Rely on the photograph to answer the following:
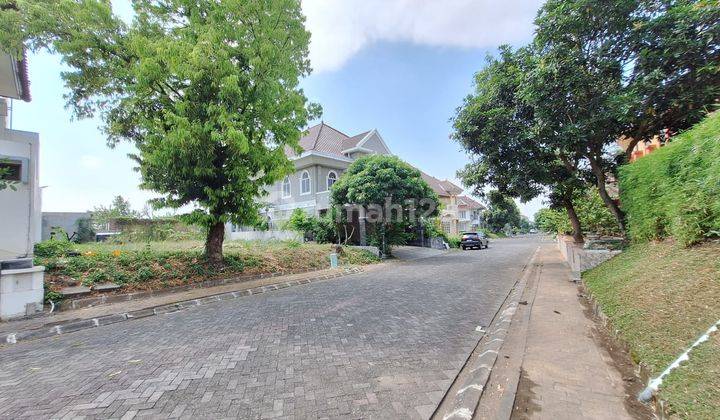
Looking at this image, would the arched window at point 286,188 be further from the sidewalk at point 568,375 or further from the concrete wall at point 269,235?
the sidewalk at point 568,375

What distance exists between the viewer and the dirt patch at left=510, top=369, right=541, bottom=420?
9.57ft

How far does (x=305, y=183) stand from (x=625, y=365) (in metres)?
20.6

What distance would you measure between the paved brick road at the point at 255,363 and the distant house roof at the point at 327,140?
631 inches

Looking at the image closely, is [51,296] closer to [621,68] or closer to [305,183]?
[621,68]

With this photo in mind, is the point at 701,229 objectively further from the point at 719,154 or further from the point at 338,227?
the point at 338,227

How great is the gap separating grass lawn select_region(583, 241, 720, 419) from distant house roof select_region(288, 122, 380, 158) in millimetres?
17993

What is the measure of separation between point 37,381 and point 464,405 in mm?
4850

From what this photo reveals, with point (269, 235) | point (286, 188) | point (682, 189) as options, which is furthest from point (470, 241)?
point (682, 189)

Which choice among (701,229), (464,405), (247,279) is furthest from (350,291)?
(701,229)

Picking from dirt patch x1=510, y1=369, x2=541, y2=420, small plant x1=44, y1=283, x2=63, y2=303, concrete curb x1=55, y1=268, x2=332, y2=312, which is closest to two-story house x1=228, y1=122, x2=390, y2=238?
concrete curb x1=55, y1=268, x2=332, y2=312

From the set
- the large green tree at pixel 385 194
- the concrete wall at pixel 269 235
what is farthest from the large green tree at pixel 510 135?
the concrete wall at pixel 269 235

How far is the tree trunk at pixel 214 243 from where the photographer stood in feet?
33.6

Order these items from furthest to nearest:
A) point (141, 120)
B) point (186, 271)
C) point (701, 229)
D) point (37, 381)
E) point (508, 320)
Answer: point (186, 271), point (141, 120), point (508, 320), point (701, 229), point (37, 381)

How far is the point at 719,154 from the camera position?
429cm
